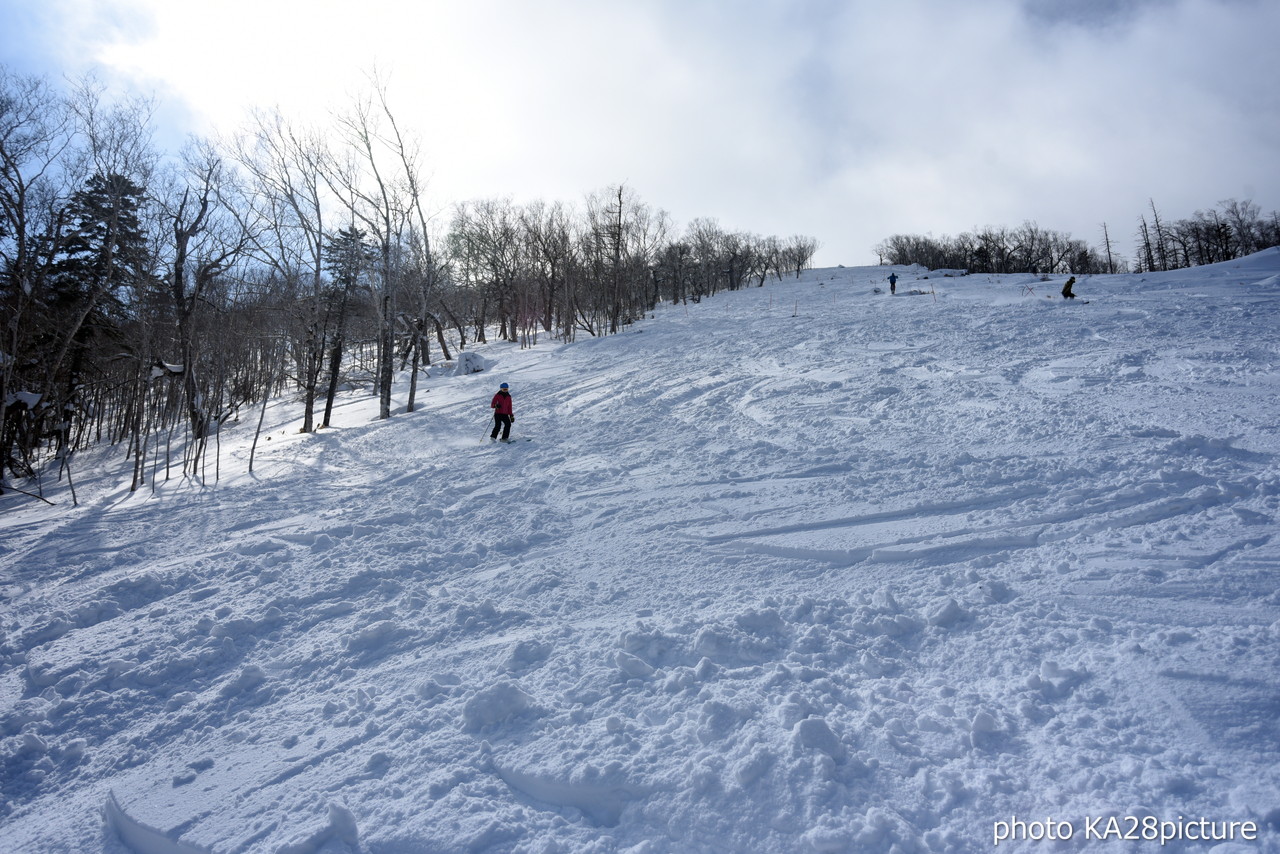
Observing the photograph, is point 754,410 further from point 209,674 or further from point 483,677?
point 209,674

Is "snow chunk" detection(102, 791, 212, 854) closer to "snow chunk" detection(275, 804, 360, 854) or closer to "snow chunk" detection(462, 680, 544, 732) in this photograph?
"snow chunk" detection(275, 804, 360, 854)

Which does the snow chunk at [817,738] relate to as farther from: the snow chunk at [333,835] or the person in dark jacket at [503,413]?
the person in dark jacket at [503,413]

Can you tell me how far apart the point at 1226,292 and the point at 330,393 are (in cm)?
3148

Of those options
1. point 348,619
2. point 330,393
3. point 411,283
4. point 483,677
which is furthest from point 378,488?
point 411,283

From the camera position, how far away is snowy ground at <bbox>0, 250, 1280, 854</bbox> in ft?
9.63

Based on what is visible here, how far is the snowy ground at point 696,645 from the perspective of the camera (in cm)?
294

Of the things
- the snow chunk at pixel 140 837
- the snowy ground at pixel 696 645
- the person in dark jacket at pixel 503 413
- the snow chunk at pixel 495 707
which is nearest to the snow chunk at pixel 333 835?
the snowy ground at pixel 696 645

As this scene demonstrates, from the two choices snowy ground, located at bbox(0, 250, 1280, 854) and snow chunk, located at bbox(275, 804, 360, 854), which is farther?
snowy ground, located at bbox(0, 250, 1280, 854)

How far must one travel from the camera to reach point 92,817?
3234 mm

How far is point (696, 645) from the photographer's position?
424 cm

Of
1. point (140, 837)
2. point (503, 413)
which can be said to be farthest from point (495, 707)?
point (503, 413)

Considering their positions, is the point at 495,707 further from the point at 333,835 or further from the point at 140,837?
the point at 140,837

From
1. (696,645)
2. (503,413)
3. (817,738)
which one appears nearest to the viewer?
(817,738)

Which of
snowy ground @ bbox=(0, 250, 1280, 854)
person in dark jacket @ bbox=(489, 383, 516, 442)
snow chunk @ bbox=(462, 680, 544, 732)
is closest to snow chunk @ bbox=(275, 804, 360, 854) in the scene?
snowy ground @ bbox=(0, 250, 1280, 854)
